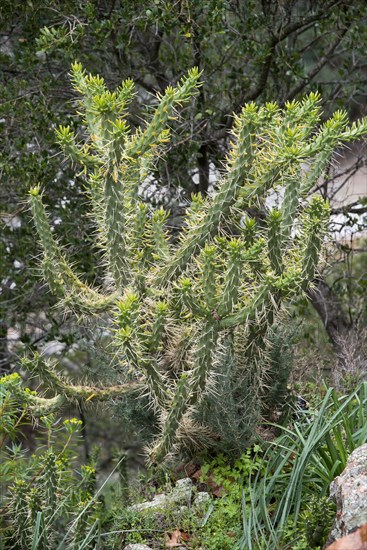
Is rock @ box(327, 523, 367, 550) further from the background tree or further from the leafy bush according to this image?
the background tree

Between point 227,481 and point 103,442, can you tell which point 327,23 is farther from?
point 103,442

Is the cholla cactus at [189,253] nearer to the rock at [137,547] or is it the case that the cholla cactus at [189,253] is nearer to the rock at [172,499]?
the rock at [172,499]

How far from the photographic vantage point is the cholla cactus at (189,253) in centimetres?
434

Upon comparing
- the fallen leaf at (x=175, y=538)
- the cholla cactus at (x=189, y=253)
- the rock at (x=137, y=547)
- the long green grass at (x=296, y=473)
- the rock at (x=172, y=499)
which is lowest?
the rock at (x=137, y=547)

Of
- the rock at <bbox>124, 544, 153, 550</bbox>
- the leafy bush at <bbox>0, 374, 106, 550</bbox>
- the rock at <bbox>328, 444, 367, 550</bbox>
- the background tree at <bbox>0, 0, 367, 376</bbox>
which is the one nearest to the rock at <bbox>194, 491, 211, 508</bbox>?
the rock at <bbox>124, 544, 153, 550</bbox>

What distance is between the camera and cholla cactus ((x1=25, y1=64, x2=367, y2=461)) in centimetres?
434

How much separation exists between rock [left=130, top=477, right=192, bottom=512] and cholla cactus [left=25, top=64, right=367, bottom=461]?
203mm

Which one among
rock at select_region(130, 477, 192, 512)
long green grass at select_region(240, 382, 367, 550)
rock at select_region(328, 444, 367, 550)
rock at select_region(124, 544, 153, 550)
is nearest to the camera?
rock at select_region(328, 444, 367, 550)

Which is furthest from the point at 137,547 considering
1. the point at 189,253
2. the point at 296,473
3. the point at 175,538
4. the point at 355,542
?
the point at 355,542

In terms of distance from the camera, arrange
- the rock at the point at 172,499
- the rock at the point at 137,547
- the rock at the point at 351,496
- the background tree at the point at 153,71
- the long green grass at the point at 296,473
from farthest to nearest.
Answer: the background tree at the point at 153,71 → the rock at the point at 172,499 → the rock at the point at 137,547 → the long green grass at the point at 296,473 → the rock at the point at 351,496

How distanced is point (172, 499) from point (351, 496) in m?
1.26

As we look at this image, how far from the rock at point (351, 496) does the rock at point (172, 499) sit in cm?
102

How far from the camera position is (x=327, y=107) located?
7.29 metres

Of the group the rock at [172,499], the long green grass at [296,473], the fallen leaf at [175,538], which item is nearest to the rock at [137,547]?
the fallen leaf at [175,538]
